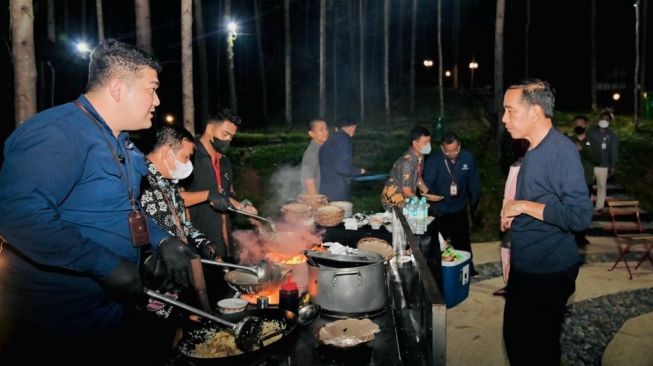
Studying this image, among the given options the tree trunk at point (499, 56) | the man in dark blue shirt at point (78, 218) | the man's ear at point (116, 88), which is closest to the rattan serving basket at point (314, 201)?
the man in dark blue shirt at point (78, 218)

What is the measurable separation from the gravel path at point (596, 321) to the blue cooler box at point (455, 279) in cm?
117

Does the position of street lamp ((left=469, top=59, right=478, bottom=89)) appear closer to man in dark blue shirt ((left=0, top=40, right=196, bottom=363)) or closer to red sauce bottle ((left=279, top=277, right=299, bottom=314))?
red sauce bottle ((left=279, top=277, right=299, bottom=314))

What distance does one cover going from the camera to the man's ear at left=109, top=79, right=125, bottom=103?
7.88ft

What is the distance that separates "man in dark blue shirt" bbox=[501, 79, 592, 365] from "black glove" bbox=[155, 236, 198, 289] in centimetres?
230

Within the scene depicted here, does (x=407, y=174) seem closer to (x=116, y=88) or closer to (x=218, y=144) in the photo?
(x=218, y=144)

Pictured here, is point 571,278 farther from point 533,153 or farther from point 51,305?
point 51,305

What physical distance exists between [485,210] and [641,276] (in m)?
5.27

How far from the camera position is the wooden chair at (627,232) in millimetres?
8000

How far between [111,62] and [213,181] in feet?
10.4

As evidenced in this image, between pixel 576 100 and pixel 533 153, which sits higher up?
pixel 576 100

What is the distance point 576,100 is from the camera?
3105 cm

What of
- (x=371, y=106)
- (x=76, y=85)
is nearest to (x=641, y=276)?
(x=76, y=85)

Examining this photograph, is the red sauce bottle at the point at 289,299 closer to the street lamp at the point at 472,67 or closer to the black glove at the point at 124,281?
the black glove at the point at 124,281

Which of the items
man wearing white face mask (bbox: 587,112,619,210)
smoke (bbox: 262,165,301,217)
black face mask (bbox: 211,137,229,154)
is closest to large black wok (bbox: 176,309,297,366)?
black face mask (bbox: 211,137,229,154)
